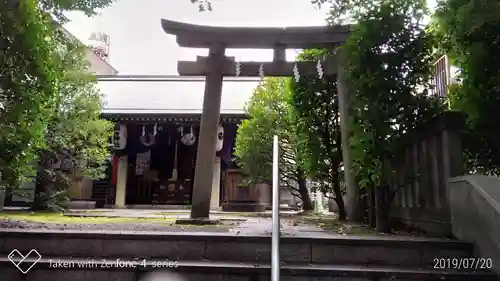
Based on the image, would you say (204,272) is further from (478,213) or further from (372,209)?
(372,209)

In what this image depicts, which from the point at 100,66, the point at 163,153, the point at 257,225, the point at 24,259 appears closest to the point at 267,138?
the point at 257,225

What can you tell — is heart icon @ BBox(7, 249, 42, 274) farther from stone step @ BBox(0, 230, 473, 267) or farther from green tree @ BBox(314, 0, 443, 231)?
green tree @ BBox(314, 0, 443, 231)

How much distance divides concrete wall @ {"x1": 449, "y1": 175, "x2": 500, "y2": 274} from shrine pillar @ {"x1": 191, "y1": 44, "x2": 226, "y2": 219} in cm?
381

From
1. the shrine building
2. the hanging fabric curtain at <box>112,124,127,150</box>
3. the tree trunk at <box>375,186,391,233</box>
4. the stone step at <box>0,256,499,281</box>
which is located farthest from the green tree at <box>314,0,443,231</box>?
the hanging fabric curtain at <box>112,124,127,150</box>

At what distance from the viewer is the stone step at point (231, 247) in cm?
360

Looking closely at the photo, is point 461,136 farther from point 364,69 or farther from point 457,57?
point 364,69

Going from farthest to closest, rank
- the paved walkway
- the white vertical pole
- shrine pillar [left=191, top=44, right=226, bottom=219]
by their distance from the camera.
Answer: shrine pillar [left=191, top=44, right=226, bottom=219]
the paved walkway
the white vertical pole

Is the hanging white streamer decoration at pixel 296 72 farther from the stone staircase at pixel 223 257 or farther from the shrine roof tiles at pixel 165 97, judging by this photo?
the shrine roof tiles at pixel 165 97

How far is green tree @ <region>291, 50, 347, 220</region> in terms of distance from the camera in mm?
7590

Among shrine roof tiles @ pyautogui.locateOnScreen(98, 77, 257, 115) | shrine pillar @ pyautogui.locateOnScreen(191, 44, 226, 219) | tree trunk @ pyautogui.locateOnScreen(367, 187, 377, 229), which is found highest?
shrine roof tiles @ pyautogui.locateOnScreen(98, 77, 257, 115)

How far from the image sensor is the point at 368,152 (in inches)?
179

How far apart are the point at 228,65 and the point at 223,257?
4333 mm

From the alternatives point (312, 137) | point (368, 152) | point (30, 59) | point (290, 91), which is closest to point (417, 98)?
point (368, 152)

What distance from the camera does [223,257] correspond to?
143 inches
